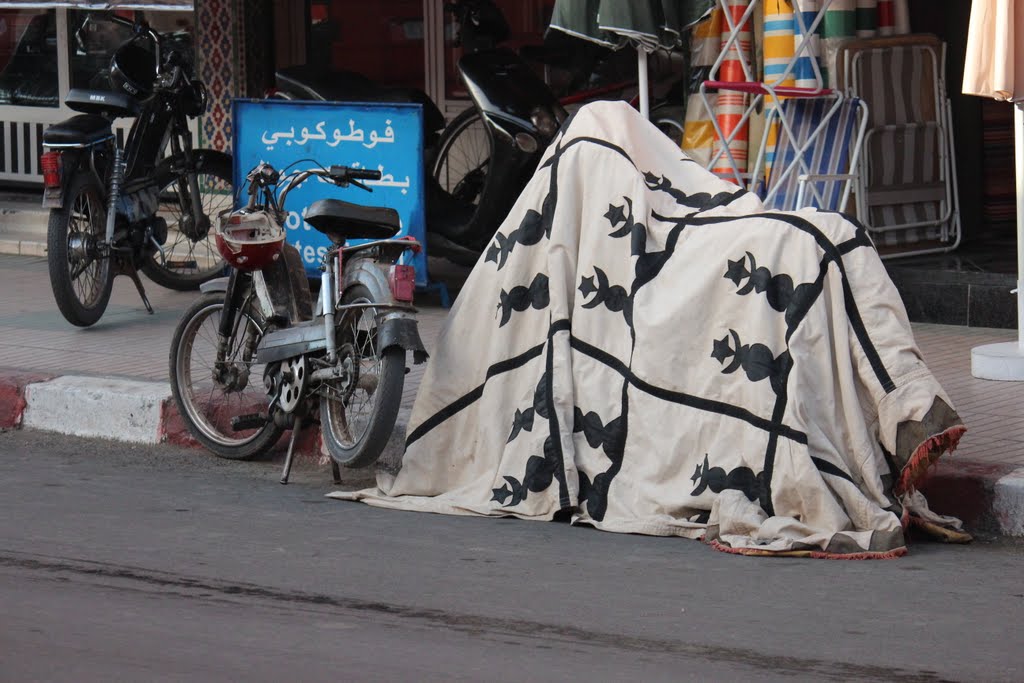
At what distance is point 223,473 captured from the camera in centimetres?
650

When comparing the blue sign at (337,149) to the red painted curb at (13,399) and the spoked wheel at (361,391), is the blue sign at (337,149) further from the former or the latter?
the spoked wheel at (361,391)

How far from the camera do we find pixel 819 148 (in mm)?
8883

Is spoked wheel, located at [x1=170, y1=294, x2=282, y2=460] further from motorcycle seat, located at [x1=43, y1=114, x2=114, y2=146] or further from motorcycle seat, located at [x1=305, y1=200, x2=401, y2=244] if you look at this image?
motorcycle seat, located at [x1=43, y1=114, x2=114, y2=146]

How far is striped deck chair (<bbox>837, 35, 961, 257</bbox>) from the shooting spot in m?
9.16

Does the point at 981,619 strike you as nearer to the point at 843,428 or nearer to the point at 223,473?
the point at 843,428

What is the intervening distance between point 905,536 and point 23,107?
9.67m

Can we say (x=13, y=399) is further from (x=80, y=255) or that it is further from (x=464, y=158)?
(x=464, y=158)

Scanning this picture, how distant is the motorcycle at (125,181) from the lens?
8453 mm

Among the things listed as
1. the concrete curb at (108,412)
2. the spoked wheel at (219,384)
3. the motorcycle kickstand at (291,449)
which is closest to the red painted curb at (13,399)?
the concrete curb at (108,412)

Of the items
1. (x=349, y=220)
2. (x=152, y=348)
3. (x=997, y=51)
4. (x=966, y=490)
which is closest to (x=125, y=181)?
(x=152, y=348)

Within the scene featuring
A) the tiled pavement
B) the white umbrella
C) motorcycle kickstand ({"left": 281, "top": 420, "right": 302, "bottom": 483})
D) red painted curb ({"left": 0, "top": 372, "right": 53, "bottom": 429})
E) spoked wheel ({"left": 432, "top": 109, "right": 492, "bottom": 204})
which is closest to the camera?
motorcycle kickstand ({"left": 281, "top": 420, "right": 302, "bottom": 483})

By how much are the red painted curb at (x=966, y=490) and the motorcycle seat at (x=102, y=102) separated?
4.96 m

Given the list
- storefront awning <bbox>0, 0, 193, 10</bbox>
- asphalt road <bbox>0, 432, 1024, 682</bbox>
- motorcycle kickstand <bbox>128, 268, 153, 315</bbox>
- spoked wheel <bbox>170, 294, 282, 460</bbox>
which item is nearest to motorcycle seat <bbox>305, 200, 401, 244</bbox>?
spoked wheel <bbox>170, 294, 282, 460</bbox>

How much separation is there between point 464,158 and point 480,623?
624 cm
